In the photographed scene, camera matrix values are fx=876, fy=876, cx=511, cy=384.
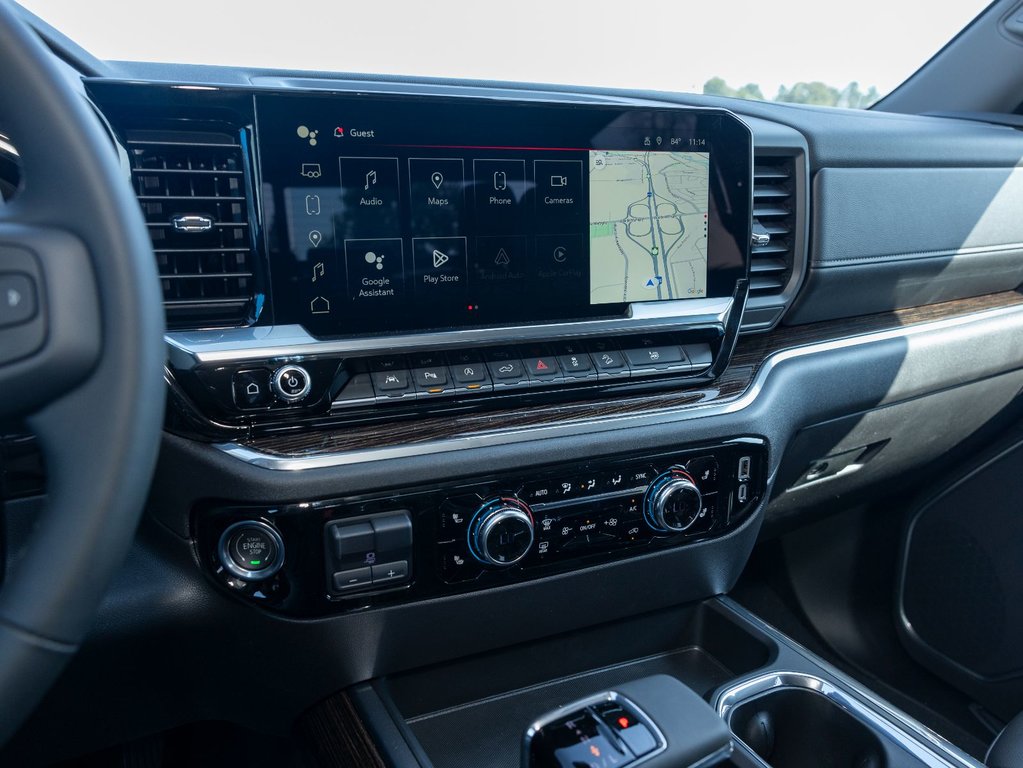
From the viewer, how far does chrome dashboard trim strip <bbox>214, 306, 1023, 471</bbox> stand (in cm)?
90

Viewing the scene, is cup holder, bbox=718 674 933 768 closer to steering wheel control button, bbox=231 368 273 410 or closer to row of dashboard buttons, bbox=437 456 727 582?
row of dashboard buttons, bbox=437 456 727 582

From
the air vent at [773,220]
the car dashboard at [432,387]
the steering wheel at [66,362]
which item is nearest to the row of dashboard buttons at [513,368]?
the car dashboard at [432,387]

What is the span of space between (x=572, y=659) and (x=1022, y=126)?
155 cm

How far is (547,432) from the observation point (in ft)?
3.38

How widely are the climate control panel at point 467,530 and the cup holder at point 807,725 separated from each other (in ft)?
0.69

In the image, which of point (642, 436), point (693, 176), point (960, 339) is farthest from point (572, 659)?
point (960, 339)

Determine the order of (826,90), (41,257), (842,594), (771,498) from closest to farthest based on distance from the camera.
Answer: (41,257) < (771,498) < (826,90) < (842,594)

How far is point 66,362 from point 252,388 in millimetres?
302

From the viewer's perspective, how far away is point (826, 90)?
1.78m

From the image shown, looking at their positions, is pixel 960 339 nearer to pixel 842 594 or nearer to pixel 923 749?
pixel 842 594

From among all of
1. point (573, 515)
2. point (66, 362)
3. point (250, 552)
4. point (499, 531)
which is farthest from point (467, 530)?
point (66, 362)

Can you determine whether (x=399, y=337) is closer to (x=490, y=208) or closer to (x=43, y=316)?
(x=490, y=208)

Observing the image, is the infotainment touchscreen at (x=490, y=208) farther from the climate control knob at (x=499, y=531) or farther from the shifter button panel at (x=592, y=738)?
the shifter button panel at (x=592, y=738)

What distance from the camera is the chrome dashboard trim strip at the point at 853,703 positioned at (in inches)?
39.5
